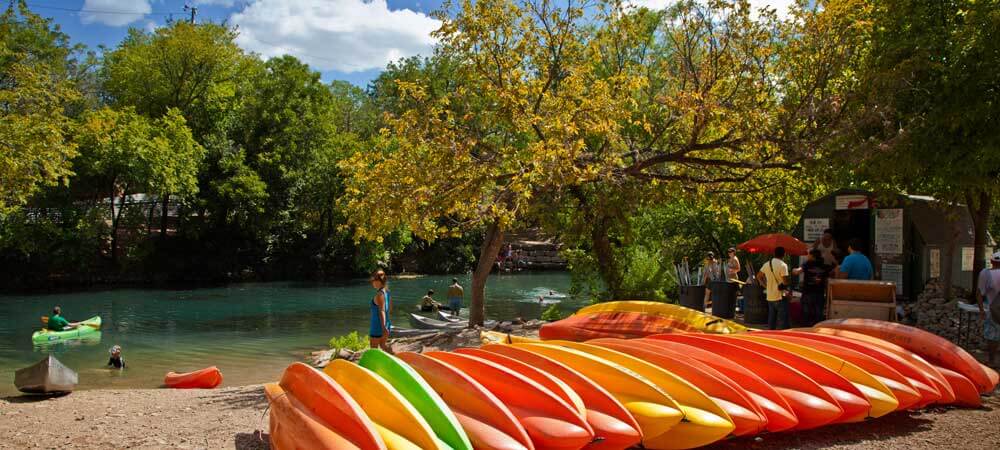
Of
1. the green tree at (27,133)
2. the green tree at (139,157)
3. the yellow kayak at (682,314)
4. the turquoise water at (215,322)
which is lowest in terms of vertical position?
the turquoise water at (215,322)

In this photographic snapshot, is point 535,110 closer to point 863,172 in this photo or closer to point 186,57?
point 863,172

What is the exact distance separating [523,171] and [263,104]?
36.8 metres

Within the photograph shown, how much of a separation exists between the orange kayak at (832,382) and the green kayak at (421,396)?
3.31 metres

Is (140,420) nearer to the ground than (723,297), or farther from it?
nearer to the ground

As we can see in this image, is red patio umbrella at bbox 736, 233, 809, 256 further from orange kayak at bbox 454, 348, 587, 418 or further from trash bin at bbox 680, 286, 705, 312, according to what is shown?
orange kayak at bbox 454, 348, 587, 418

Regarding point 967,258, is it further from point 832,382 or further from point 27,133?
point 27,133

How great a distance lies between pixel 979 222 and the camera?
1298 cm

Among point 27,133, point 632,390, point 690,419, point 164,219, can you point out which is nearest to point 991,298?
point 690,419

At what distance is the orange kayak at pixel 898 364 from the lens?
6.52 m

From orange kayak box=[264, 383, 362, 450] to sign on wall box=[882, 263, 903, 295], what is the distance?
11.6 meters

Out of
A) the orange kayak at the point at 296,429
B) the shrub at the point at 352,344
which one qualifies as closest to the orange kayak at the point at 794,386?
the orange kayak at the point at 296,429

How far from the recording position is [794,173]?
14.0 meters

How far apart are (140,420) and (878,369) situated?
7824 mm

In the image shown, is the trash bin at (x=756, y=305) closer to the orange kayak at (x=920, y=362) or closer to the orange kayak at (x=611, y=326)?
the orange kayak at (x=611, y=326)
